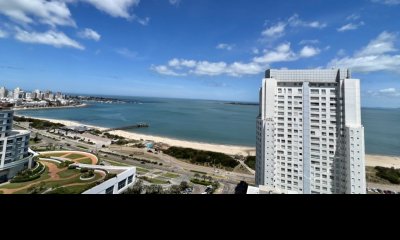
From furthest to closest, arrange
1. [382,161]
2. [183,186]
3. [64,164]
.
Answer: [382,161]
[183,186]
[64,164]

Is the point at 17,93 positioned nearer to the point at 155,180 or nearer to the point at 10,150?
the point at 10,150

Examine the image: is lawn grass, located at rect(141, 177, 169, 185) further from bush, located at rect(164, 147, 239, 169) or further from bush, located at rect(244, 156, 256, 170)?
bush, located at rect(244, 156, 256, 170)

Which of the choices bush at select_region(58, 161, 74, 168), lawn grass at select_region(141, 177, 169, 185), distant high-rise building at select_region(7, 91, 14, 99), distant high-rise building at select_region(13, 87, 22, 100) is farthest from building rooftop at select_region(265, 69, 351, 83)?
distant high-rise building at select_region(13, 87, 22, 100)

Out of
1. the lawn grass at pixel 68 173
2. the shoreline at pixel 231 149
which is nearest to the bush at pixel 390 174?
the shoreline at pixel 231 149

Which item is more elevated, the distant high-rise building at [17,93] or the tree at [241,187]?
the distant high-rise building at [17,93]

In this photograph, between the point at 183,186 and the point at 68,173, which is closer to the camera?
the point at 68,173

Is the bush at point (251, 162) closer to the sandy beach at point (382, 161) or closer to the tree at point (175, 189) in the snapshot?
the tree at point (175, 189)

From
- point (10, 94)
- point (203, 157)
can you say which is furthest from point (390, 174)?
point (10, 94)
